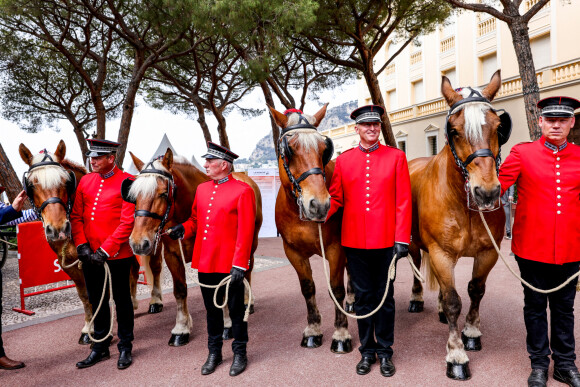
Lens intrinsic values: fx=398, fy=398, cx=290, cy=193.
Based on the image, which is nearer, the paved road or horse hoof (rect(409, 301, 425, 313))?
the paved road

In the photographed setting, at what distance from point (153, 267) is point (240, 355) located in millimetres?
2538

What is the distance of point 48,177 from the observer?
12.2 ft

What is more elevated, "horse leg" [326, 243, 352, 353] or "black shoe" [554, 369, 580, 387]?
"horse leg" [326, 243, 352, 353]

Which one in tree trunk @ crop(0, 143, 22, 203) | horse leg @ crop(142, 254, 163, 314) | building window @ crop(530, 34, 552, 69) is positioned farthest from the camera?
building window @ crop(530, 34, 552, 69)

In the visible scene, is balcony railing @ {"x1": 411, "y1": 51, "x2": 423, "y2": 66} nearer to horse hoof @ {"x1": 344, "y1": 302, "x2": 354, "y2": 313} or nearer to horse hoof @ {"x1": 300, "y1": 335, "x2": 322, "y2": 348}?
horse hoof @ {"x1": 344, "y1": 302, "x2": 354, "y2": 313}

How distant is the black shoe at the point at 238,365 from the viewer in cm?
340

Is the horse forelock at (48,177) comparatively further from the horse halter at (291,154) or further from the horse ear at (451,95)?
the horse ear at (451,95)

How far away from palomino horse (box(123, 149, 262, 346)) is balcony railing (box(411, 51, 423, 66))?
23104 millimetres

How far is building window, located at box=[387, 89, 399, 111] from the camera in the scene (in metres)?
27.2

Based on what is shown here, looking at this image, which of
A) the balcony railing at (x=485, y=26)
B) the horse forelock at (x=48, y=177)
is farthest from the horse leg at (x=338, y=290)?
the balcony railing at (x=485, y=26)

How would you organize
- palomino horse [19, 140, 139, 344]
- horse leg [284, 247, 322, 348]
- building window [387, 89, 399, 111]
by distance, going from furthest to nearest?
building window [387, 89, 399, 111]
horse leg [284, 247, 322, 348]
palomino horse [19, 140, 139, 344]

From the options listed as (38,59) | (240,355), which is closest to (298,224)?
(240,355)

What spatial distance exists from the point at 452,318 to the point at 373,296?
66 centimetres

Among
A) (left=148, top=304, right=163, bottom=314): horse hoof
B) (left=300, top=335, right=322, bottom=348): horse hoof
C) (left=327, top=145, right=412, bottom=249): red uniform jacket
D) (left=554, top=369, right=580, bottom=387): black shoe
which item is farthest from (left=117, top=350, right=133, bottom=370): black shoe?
(left=554, top=369, right=580, bottom=387): black shoe
